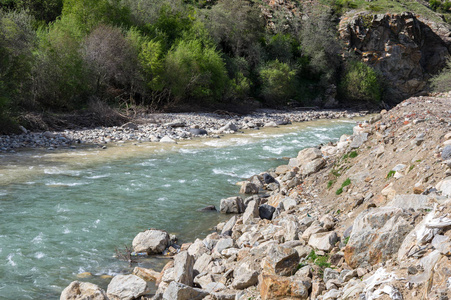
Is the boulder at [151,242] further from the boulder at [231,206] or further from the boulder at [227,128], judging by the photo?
the boulder at [227,128]

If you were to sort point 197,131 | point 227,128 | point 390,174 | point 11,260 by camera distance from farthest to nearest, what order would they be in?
point 227,128, point 197,131, point 390,174, point 11,260

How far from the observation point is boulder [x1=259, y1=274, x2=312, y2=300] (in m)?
4.84

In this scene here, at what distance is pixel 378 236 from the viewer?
16.3ft

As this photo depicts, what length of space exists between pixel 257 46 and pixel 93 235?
4110 cm

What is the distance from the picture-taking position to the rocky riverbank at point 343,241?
432 cm

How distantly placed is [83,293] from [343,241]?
387 cm

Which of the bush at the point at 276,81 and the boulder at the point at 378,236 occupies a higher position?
the boulder at the point at 378,236

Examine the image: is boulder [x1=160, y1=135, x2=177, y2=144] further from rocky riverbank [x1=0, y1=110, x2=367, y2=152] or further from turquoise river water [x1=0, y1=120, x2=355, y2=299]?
turquoise river water [x1=0, y1=120, x2=355, y2=299]

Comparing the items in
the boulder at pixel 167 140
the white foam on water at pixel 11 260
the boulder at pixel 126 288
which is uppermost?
the boulder at pixel 126 288

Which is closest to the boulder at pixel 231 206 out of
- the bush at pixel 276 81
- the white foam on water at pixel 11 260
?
the white foam on water at pixel 11 260

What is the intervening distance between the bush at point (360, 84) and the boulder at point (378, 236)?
155ft

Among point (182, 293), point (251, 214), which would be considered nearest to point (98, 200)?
point (251, 214)

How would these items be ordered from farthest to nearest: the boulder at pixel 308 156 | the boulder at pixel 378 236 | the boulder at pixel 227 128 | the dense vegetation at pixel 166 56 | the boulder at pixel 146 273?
the boulder at pixel 227 128
the dense vegetation at pixel 166 56
the boulder at pixel 308 156
the boulder at pixel 146 273
the boulder at pixel 378 236

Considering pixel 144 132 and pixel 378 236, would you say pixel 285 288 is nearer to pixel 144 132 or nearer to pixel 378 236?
pixel 378 236
